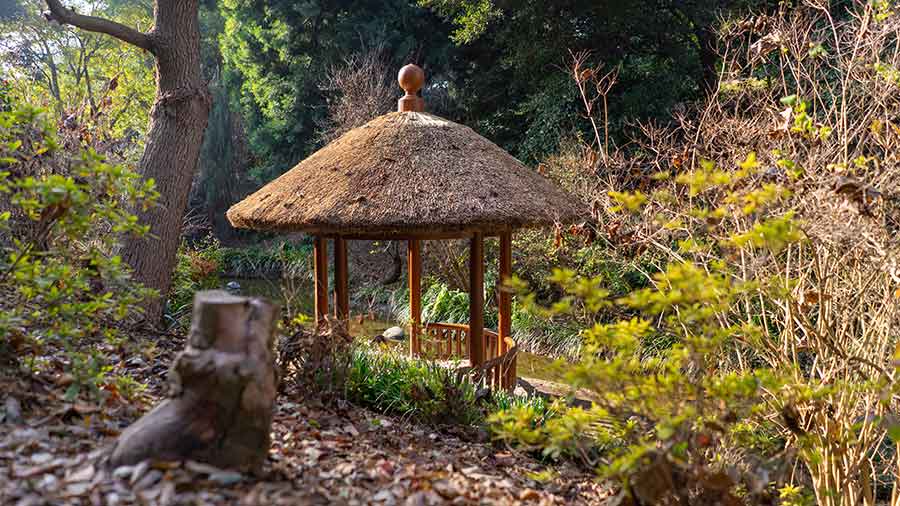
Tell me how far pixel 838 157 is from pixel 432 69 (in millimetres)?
13032

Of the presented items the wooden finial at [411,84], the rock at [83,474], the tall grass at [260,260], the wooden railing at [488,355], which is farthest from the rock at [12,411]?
the tall grass at [260,260]

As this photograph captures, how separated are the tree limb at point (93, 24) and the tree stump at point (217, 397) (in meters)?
5.56

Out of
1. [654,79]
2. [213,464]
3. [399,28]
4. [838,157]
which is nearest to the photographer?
[213,464]

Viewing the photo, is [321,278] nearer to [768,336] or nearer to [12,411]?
[12,411]

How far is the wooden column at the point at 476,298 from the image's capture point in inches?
233

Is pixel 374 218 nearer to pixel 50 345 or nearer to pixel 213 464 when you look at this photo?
pixel 50 345

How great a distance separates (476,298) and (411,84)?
2112 mm

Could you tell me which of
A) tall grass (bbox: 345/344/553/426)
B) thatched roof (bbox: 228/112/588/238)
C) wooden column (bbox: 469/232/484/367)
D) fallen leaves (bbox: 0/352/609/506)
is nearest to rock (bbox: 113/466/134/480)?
fallen leaves (bbox: 0/352/609/506)

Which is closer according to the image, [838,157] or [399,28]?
[838,157]

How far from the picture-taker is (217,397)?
8.08ft

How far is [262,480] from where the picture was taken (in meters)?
2.52

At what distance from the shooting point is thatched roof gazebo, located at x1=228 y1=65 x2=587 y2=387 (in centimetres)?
540

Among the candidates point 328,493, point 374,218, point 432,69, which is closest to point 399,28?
point 432,69

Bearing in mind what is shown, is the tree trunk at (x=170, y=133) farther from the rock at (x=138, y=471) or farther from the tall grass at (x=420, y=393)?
the rock at (x=138, y=471)
